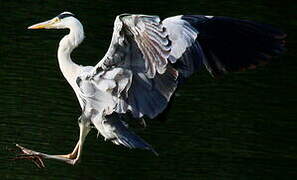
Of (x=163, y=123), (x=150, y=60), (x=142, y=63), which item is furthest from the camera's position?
(x=163, y=123)

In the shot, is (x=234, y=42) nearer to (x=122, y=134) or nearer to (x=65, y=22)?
(x=122, y=134)

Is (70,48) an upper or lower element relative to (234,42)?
lower

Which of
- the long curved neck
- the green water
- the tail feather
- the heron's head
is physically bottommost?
the green water

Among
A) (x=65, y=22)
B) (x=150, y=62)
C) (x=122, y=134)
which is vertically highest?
(x=150, y=62)

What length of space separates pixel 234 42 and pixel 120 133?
4.74 feet

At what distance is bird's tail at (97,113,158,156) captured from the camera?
9.59 meters

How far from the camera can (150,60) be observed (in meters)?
8.67

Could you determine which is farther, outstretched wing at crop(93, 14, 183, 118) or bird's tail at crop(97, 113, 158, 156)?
bird's tail at crop(97, 113, 158, 156)

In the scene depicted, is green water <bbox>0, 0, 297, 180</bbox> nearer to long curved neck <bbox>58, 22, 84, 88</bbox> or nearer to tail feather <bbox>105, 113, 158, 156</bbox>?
tail feather <bbox>105, 113, 158, 156</bbox>

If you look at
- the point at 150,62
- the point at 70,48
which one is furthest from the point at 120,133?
the point at 150,62

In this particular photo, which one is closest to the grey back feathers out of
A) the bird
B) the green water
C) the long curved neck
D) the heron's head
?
the bird

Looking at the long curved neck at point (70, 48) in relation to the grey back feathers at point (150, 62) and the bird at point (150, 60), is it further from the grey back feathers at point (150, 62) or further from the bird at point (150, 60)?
the grey back feathers at point (150, 62)

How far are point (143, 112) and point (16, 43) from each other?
20.1ft

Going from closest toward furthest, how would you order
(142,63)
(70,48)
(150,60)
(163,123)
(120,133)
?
(150,60), (142,63), (120,133), (70,48), (163,123)
